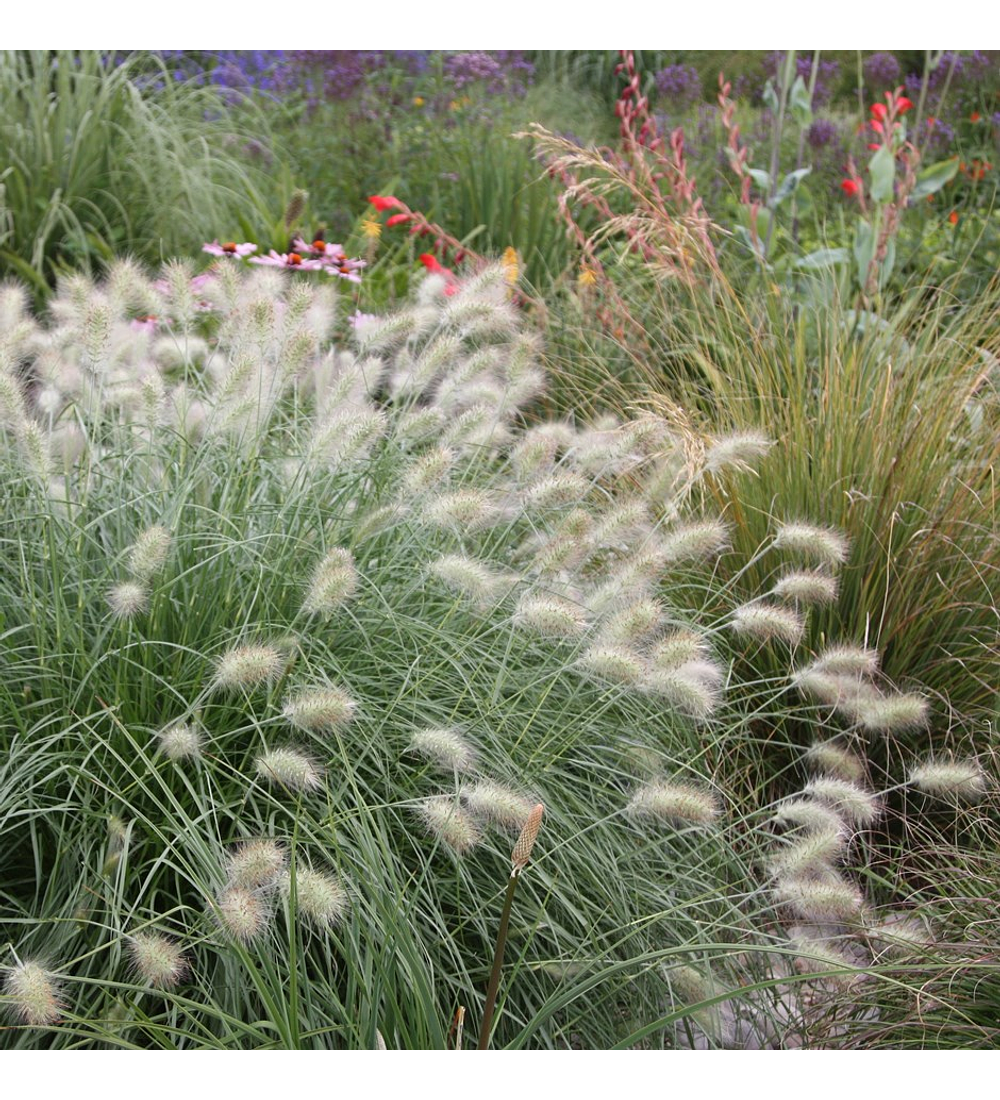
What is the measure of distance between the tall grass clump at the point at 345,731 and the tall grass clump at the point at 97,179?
10.2 feet

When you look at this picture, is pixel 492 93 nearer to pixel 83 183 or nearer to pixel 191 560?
pixel 83 183

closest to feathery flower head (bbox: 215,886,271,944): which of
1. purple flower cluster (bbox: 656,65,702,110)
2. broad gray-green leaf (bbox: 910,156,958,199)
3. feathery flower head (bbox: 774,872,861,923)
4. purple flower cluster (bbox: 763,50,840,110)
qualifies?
feathery flower head (bbox: 774,872,861,923)

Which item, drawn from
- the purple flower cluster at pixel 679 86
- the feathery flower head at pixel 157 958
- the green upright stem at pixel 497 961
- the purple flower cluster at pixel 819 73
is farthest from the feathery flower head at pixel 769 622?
the purple flower cluster at pixel 679 86

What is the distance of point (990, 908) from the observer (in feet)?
7.43

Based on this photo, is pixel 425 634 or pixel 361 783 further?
pixel 425 634

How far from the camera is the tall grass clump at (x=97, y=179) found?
18.7ft

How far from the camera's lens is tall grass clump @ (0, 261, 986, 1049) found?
1865 millimetres

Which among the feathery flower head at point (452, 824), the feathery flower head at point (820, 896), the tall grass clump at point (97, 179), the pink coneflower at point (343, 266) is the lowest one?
the tall grass clump at point (97, 179)

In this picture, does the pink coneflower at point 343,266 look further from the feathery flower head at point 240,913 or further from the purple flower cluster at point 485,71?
the purple flower cluster at point 485,71

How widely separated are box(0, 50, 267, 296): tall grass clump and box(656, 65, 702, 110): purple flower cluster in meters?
3.48

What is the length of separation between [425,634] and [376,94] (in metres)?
6.24

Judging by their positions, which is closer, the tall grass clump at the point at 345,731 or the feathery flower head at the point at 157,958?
the feathery flower head at the point at 157,958

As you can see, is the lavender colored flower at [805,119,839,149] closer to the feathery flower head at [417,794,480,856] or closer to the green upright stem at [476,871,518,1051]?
the feathery flower head at [417,794,480,856]
